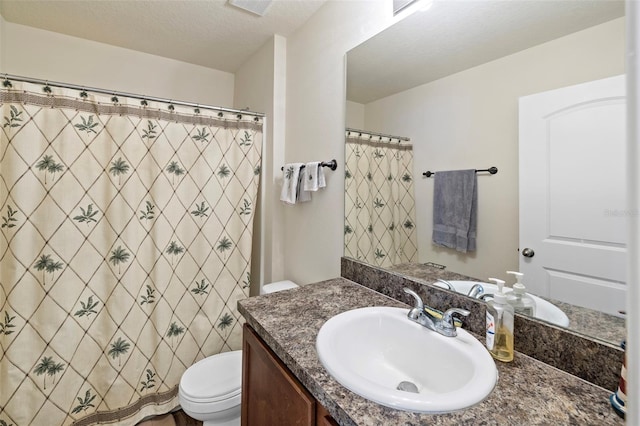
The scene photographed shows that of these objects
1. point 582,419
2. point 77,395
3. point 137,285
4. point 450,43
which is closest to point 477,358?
point 582,419

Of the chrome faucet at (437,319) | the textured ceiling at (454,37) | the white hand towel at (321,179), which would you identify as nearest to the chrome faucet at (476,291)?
the chrome faucet at (437,319)

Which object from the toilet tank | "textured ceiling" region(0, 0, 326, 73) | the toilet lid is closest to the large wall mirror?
the toilet tank

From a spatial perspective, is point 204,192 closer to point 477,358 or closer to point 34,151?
point 34,151

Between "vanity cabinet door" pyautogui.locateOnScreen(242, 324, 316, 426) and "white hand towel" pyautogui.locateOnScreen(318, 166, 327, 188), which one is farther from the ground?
"white hand towel" pyautogui.locateOnScreen(318, 166, 327, 188)

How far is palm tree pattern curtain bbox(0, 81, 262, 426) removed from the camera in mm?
1317

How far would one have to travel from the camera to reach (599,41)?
0.68m

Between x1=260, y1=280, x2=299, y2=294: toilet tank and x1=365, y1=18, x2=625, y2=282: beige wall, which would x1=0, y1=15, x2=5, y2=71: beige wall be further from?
x1=365, y1=18, x2=625, y2=282: beige wall

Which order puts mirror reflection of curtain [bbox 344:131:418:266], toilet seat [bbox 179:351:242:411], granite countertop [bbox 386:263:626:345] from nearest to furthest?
granite countertop [bbox 386:263:626:345], mirror reflection of curtain [bbox 344:131:418:266], toilet seat [bbox 179:351:242:411]

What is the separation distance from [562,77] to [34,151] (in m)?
2.10

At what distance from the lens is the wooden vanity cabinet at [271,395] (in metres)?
0.68

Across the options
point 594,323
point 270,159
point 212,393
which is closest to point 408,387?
point 594,323

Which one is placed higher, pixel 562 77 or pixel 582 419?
pixel 562 77

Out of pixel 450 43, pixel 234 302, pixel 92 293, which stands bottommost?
pixel 234 302

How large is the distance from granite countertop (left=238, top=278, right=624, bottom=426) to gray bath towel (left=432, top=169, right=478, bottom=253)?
1.26 feet
